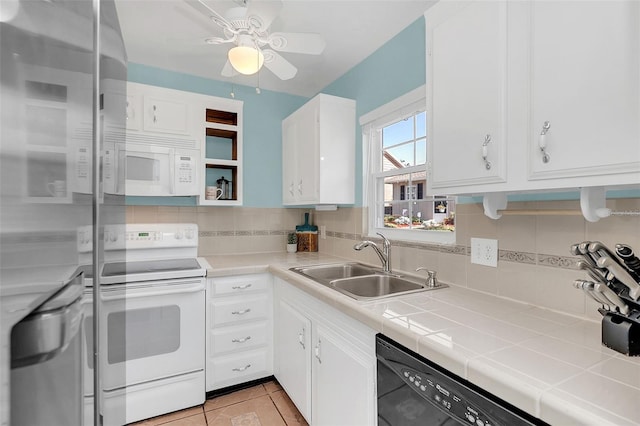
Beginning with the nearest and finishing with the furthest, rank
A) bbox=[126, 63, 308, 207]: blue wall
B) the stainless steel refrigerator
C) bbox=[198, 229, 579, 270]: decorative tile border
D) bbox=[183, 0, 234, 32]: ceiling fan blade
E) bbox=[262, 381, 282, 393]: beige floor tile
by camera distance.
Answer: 1. the stainless steel refrigerator
2. bbox=[198, 229, 579, 270]: decorative tile border
3. bbox=[183, 0, 234, 32]: ceiling fan blade
4. bbox=[262, 381, 282, 393]: beige floor tile
5. bbox=[126, 63, 308, 207]: blue wall

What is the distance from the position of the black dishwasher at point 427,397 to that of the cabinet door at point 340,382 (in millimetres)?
96

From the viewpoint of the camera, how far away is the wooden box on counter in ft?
10.2

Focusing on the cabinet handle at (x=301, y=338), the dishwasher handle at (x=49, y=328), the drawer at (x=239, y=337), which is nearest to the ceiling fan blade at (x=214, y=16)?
the dishwasher handle at (x=49, y=328)

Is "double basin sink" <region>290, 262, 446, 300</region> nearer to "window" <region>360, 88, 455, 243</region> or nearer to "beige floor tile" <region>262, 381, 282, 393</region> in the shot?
"window" <region>360, 88, 455, 243</region>

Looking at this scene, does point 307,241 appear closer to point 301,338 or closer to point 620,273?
point 301,338

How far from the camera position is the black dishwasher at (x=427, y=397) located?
0.80m

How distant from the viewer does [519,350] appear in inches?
35.9

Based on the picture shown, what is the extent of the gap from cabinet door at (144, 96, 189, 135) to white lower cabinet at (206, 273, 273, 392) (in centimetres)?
Answer: 124

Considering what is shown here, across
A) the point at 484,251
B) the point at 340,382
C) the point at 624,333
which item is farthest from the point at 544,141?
the point at 340,382

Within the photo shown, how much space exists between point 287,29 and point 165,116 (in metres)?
1.16

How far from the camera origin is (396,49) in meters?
2.15

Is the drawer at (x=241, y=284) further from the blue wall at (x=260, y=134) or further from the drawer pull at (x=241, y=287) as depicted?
the blue wall at (x=260, y=134)

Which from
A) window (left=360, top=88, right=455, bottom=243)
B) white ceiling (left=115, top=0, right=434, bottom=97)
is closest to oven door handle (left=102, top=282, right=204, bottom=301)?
window (left=360, top=88, right=455, bottom=243)

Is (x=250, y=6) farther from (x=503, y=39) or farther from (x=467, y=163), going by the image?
(x=467, y=163)
